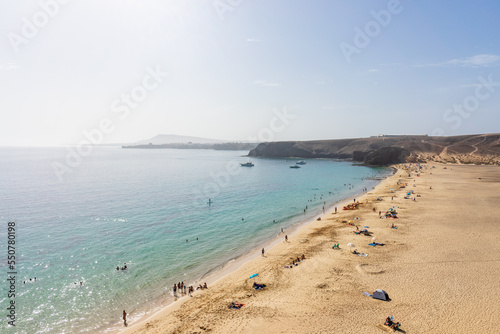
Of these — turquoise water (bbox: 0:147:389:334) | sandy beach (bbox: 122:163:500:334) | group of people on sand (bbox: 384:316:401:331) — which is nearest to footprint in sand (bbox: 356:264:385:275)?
sandy beach (bbox: 122:163:500:334)

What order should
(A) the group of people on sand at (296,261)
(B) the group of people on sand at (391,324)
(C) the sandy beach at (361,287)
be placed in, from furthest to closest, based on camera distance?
(A) the group of people on sand at (296,261), (C) the sandy beach at (361,287), (B) the group of people on sand at (391,324)

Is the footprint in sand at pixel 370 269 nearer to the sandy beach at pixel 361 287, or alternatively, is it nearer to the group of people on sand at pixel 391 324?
the sandy beach at pixel 361 287

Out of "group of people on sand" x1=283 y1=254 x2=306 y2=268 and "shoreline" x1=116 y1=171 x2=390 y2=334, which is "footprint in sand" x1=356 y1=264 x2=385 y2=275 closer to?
"group of people on sand" x1=283 y1=254 x2=306 y2=268

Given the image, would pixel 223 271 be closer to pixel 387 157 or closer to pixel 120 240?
pixel 120 240

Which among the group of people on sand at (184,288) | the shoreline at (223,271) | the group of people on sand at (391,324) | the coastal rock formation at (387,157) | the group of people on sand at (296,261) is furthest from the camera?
the coastal rock formation at (387,157)

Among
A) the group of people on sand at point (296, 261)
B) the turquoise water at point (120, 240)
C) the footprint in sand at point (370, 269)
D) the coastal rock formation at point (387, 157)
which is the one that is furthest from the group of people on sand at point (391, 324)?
the coastal rock formation at point (387, 157)

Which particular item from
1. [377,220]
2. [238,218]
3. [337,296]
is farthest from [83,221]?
[377,220]

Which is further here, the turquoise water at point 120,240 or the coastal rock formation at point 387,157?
the coastal rock formation at point 387,157
